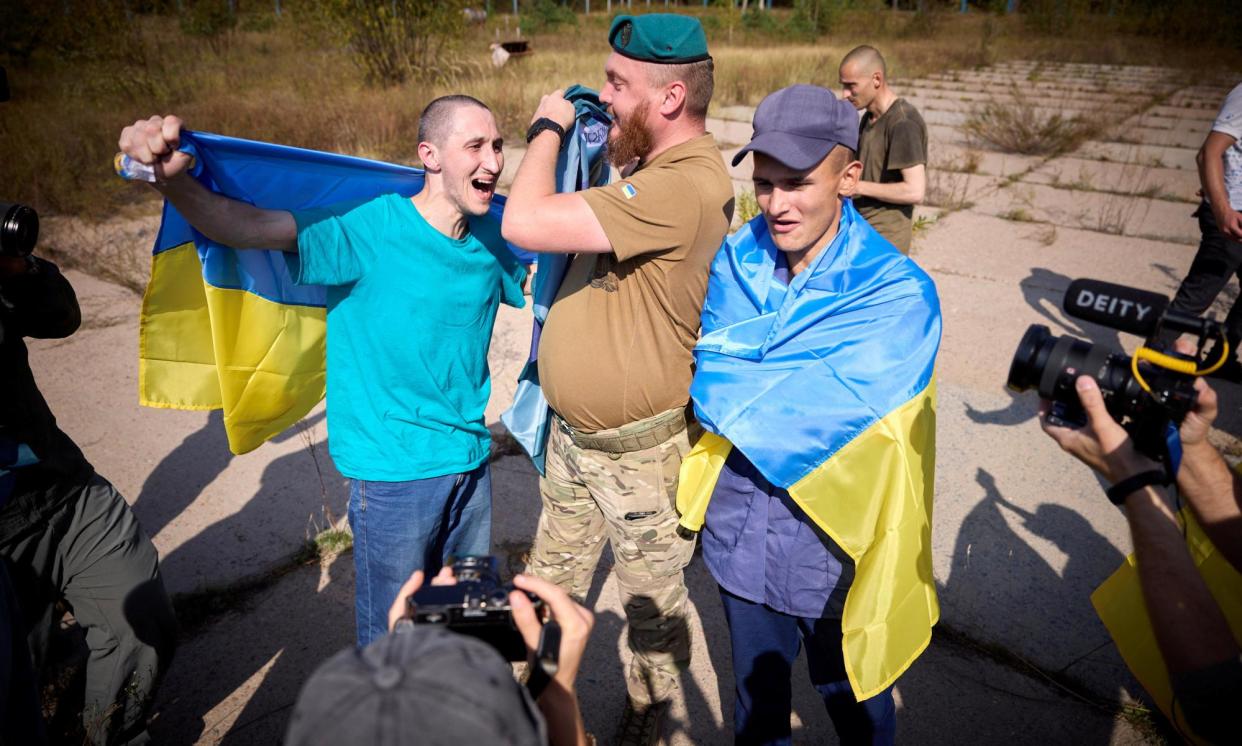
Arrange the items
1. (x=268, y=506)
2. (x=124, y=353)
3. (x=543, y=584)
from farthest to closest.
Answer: (x=124, y=353)
(x=268, y=506)
(x=543, y=584)

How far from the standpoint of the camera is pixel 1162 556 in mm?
1449

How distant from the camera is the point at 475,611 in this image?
4.52 ft

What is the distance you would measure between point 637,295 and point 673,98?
63cm

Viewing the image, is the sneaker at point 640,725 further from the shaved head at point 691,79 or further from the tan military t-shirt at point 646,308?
the shaved head at point 691,79

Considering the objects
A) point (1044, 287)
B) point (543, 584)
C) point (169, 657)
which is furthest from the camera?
point (1044, 287)

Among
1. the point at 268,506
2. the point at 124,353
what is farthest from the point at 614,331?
the point at 124,353

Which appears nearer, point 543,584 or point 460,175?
point 543,584

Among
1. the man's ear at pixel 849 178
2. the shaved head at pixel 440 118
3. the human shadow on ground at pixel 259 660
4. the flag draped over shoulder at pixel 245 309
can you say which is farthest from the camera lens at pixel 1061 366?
the human shadow on ground at pixel 259 660

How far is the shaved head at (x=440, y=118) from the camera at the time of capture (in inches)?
95.9

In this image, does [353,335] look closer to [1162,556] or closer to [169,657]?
[169,657]

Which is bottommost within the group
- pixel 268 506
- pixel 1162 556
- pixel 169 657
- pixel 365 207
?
pixel 268 506

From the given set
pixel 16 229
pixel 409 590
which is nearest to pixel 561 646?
pixel 409 590

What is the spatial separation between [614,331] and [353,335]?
0.83 m

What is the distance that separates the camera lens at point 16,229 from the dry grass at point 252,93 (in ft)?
24.3
